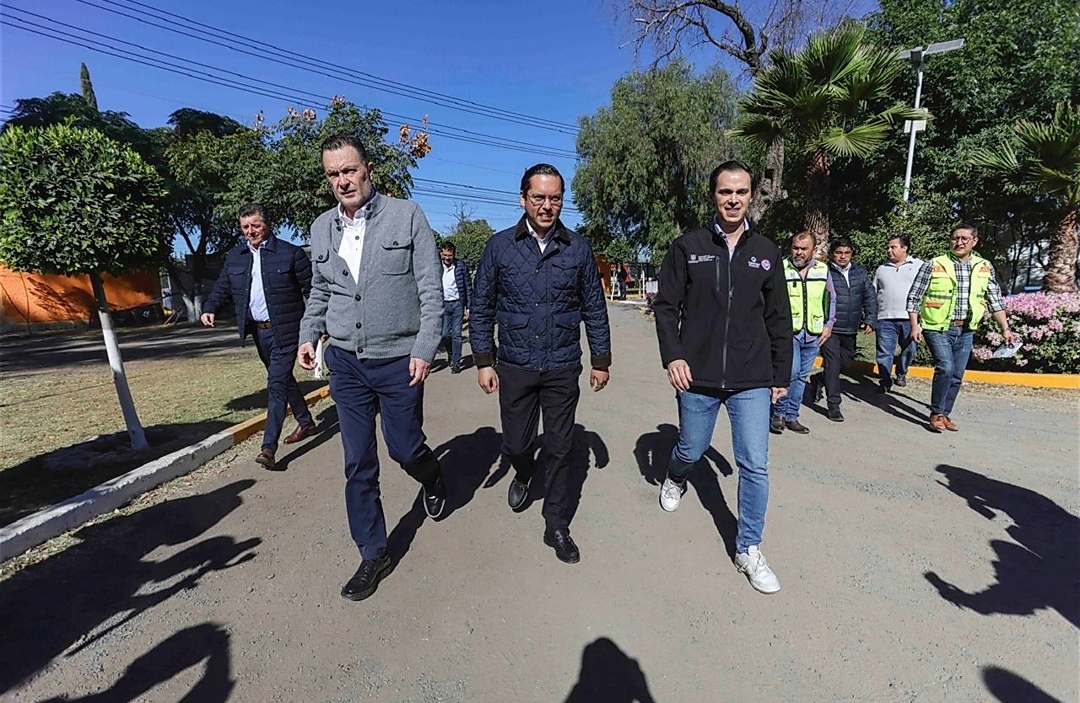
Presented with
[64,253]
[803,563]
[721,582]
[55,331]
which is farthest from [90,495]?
[55,331]

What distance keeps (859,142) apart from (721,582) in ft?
31.0

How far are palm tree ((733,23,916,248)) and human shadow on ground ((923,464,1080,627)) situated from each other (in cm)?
663

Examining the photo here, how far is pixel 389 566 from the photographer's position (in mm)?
2930

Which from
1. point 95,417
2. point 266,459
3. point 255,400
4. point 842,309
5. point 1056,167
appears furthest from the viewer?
point 1056,167

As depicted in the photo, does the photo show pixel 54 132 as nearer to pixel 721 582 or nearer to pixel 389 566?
pixel 389 566

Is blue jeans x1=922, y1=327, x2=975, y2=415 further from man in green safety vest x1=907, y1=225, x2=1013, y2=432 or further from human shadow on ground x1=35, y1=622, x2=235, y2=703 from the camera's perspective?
human shadow on ground x1=35, y1=622, x2=235, y2=703

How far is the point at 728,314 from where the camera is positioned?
2.84m

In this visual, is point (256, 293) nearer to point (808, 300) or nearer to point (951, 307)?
point (808, 300)

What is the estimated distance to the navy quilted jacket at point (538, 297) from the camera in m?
3.07

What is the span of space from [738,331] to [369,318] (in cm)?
191

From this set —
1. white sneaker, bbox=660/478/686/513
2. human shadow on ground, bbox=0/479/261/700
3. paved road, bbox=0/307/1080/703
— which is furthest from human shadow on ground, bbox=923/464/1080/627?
human shadow on ground, bbox=0/479/261/700

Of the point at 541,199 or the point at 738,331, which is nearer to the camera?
the point at 738,331

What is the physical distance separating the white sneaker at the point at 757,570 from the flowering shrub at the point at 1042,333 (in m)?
6.38

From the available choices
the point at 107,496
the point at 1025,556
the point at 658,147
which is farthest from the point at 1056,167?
the point at 658,147
